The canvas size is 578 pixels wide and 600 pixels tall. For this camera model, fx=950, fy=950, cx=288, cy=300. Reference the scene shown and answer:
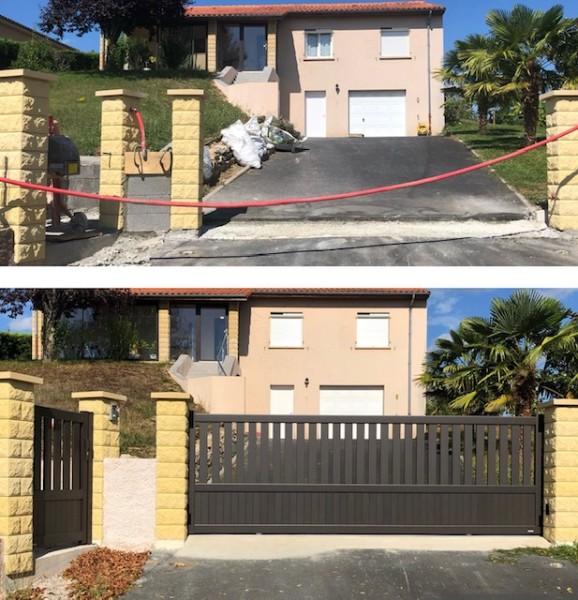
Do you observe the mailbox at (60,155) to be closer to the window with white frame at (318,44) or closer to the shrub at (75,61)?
the shrub at (75,61)

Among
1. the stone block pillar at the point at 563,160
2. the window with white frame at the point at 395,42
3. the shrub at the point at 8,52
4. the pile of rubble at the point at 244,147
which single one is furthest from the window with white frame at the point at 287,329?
the stone block pillar at the point at 563,160

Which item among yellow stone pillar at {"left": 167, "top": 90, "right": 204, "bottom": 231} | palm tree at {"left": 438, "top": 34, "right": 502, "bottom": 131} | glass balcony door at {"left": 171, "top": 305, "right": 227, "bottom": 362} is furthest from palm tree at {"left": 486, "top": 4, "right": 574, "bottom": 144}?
yellow stone pillar at {"left": 167, "top": 90, "right": 204, "bottom": 231}

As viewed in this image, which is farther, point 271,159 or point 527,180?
point 271,159

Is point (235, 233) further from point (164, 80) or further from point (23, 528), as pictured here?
point (164, 80)

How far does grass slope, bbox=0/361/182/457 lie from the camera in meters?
17.2

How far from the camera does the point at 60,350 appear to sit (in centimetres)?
2500

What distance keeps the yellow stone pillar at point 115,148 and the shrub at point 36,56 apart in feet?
56.8

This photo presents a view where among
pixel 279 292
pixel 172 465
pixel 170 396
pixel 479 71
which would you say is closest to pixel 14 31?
pixel 279 292

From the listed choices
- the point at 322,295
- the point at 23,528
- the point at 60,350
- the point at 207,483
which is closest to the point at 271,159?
the point at 322,295

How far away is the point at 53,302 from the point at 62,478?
14.6 m

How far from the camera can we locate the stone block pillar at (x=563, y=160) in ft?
41.0

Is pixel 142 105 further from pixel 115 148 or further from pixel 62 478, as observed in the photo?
pixel 62 478

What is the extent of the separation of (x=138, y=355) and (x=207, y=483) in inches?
570

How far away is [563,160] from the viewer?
496 inches
